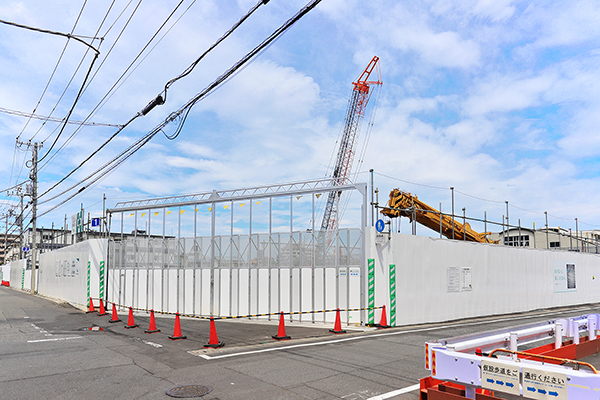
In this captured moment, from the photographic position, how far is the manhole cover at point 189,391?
716 centimetres

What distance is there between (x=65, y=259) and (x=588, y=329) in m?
31.6

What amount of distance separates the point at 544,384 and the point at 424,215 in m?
18.5

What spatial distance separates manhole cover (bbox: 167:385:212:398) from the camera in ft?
23.5

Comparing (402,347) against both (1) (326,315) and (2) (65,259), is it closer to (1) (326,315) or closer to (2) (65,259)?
(1) (326,315)

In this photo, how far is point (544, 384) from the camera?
498 cm

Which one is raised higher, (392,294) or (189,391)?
(392,294)

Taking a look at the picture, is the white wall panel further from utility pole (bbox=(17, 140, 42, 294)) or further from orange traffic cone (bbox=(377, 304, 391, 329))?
utility pole (bbox=(17, 140, 42, 294))

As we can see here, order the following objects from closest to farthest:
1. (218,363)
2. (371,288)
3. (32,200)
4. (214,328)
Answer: (218,363) < (214,328) < (371,288) < (32,200)

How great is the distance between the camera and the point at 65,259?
101 feet

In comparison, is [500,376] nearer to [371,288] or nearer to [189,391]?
[189,391]

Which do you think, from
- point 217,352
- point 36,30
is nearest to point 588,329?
point 217,352

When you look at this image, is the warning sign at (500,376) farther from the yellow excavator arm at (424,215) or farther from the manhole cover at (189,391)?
the yellow excavator arm at (424,215)

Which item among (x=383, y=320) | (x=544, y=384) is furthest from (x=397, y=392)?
(x=383, y=320)

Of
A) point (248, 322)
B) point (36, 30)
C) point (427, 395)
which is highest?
point (36, 30)
